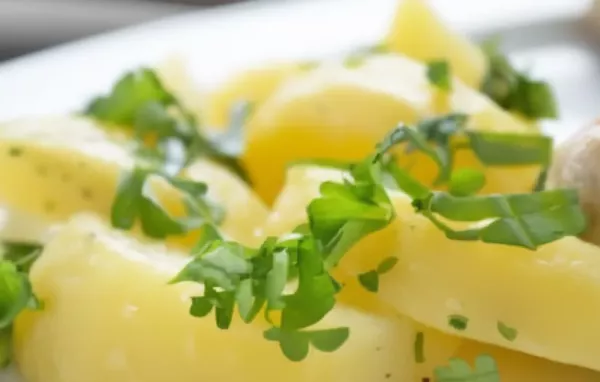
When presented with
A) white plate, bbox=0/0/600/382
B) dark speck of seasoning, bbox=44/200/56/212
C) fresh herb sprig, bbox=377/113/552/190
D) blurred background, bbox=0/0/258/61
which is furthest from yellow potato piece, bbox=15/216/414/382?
blurred background, bbox=0/0/258/61

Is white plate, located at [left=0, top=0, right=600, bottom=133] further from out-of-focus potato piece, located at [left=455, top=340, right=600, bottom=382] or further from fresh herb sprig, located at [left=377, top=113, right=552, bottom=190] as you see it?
out-of-focus potato piece, located at [left=455, top=340, right=600, bottom=382]

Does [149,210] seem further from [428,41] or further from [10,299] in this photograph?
[428,41]

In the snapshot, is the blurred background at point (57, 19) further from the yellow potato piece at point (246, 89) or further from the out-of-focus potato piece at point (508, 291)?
the out-of-focus potato piece at point (508, 291)

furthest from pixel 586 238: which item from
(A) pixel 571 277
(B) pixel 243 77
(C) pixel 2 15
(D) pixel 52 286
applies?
(C) pixel 2 15

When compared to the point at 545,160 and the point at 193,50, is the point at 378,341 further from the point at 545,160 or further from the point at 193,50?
the point at 193,50

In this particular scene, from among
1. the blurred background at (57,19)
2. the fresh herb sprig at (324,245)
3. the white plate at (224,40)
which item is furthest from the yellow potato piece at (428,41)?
the blurred background at (57,19)

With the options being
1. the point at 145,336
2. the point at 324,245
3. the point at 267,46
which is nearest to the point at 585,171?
the point at 324,245

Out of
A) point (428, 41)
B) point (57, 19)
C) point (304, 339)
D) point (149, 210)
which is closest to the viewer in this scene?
point (304, 339)

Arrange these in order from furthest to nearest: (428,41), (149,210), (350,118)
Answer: (428,41) < (350,118) < (149,210)
